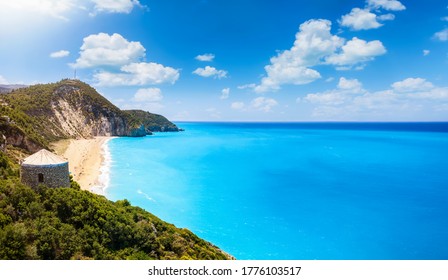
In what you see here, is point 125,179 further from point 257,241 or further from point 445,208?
point 445,208

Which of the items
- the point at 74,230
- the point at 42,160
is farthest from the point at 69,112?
the point at 74,230

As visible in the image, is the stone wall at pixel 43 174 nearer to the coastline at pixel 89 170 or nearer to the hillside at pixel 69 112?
the coastline at pixel 89 170

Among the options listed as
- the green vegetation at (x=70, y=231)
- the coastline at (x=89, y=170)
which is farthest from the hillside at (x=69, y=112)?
the green vegetation at (x=70, y=231)

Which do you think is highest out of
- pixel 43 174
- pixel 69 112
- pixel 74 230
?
pixel 69 112

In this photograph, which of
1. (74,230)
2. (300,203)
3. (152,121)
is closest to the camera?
(74,230)

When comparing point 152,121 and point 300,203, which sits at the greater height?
point 152,121

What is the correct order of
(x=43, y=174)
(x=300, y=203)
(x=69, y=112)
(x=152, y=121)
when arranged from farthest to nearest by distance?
1. (x=152, y=121)
2. (x=69, y=112)
3. (x=300, y=203)
4. (x=43, y=174)

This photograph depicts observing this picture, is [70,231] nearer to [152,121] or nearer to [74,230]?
[74,230]
